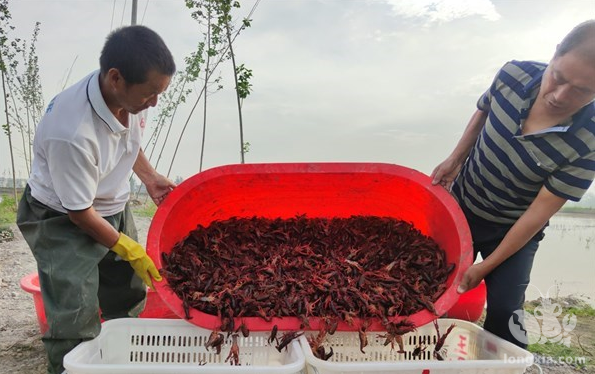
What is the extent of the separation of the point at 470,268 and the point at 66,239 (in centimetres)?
184

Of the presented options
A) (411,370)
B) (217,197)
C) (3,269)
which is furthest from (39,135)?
(3,269)

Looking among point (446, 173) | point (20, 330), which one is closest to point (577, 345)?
point (446, 173)

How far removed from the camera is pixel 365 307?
214cm

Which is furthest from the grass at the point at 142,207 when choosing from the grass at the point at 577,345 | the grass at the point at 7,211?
the grass at the point at 577,345

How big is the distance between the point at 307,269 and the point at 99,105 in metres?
1.21

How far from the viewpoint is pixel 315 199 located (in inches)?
117

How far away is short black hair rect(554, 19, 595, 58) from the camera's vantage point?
192cm

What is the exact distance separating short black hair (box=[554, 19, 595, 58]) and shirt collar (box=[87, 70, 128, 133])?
191cm

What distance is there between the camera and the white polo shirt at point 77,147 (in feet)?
6.32

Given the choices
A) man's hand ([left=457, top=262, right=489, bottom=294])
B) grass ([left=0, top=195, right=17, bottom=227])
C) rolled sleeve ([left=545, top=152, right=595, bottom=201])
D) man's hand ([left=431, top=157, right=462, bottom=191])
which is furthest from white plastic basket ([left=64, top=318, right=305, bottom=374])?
grass ([left=0, top=195, right=17, bottom=227])

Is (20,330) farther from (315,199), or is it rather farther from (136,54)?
(136,54)

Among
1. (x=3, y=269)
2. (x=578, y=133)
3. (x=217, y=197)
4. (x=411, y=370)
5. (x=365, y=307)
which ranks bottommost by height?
(x=3, y=269)

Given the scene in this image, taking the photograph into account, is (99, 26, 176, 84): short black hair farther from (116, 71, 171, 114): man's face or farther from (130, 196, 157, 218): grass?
(130, 196, 157, 218): grass

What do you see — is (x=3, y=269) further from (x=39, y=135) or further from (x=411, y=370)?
(x=411, y=370)
